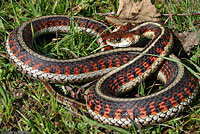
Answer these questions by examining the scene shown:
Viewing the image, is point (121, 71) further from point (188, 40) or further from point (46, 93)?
point (188, 40)

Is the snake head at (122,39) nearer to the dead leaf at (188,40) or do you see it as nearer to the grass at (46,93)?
the grass at (46,93)

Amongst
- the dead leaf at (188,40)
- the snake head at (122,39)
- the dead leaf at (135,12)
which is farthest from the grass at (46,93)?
the snake head at (122,39)

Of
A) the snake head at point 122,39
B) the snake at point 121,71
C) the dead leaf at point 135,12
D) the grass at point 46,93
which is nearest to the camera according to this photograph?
the snake at point 121,71

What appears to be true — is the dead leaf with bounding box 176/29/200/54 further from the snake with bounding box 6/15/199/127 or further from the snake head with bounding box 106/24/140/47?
the snake head with bounding box 106/24/140/47

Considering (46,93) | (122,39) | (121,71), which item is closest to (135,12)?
(122,39)

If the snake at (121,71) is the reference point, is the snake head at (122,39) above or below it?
above

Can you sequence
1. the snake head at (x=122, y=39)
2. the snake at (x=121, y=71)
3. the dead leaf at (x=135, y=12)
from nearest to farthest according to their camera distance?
the snake at (x=121, y=71) < the snake head at (x=122, y=39) < the dead leaf at (x=135, y=12)

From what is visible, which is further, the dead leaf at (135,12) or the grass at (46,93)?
the dead leaf at (135,12)
